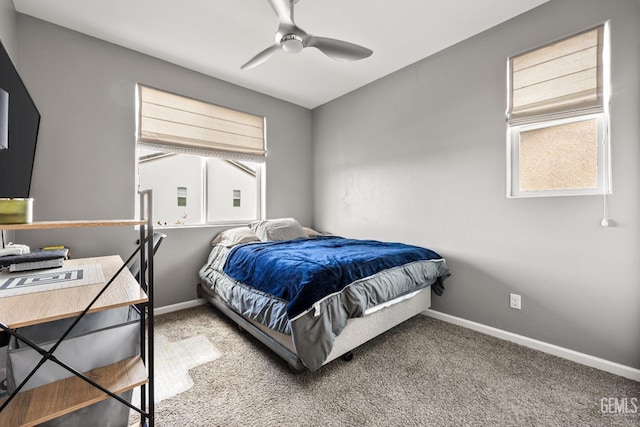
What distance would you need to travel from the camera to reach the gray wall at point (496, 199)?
1753 mm

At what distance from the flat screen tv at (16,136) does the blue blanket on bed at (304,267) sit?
142 cm

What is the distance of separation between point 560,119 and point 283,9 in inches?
83.4

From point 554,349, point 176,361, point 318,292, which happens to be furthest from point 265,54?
point 554,349

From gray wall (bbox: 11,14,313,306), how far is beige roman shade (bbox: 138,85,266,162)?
10cm

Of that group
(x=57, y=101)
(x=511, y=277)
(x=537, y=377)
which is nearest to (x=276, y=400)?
(x=537, y=377)

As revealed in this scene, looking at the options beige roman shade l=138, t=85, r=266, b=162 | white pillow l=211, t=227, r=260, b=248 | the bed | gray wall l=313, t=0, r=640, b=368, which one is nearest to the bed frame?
the bed

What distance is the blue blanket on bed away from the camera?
5.45 ft

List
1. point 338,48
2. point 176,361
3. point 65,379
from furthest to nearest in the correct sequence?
point 338,48 < point 176,361 < point 65,379

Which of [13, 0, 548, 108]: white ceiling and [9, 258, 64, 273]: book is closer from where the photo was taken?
[9, 258, 64, 273]: book

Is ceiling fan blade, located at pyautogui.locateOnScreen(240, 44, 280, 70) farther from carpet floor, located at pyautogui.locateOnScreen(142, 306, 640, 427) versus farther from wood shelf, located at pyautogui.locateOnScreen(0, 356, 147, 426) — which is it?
carpet floor, located at pyautogui.locateOnScreen(142, 306, 640, 427)

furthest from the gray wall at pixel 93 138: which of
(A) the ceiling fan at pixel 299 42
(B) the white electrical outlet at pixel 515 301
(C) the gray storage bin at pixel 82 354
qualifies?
(B) the white electrical outlet at pixel 515 301

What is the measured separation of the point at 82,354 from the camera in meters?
1.06

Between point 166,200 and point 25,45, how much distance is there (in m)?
1.58

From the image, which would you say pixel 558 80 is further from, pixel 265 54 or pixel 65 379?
pixel 65 379
